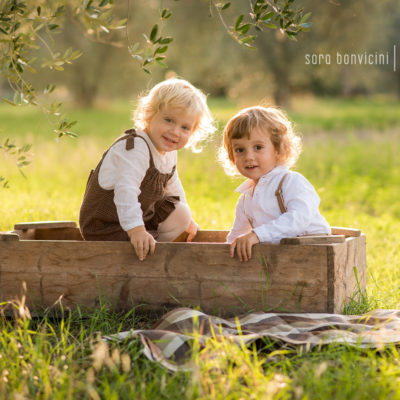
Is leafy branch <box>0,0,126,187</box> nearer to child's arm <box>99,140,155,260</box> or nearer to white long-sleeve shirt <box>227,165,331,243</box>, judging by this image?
child's arm <box>99,140,155,260</box>

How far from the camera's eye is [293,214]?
3.34 m

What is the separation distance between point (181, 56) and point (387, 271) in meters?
21.5

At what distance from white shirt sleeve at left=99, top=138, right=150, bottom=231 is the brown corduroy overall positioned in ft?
0.18

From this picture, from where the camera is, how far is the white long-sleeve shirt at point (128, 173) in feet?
11.1

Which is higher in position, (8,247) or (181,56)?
(181,56)

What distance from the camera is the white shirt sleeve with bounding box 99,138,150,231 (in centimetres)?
338

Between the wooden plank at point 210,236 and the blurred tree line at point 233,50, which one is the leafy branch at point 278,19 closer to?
the wooden plank at point 210,236

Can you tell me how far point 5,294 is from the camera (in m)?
3.45

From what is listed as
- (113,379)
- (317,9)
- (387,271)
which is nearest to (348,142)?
(317,9)

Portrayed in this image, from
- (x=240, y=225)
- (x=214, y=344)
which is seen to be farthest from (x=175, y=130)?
(x=214, y=344)

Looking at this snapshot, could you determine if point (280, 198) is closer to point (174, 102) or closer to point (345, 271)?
point (345, 271)

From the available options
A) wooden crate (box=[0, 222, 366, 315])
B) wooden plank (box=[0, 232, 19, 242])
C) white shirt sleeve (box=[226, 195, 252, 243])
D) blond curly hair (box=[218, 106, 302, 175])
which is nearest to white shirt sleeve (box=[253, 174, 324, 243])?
wooden crate (box=[0, 222, 366, 315])

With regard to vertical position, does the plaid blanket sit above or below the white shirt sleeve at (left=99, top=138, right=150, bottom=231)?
below

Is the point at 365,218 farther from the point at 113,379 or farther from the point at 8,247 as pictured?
the point at 113,379
